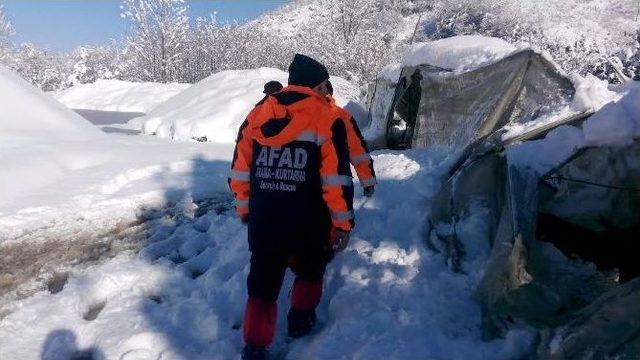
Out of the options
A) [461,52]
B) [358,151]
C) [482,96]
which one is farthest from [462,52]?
[358,151]

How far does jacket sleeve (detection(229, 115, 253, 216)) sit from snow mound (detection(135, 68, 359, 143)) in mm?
9091

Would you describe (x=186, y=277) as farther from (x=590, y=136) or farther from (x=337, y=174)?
(x=590, y=136)

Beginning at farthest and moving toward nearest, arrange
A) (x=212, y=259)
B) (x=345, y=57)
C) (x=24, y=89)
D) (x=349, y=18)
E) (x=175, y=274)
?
(x=349, y=18) → (x=345, y=57) → (x=24, y=89) → (x=212, y=259) → (x=175, y=274)

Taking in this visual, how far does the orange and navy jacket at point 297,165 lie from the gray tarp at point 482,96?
2515mm

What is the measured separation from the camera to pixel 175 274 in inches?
167

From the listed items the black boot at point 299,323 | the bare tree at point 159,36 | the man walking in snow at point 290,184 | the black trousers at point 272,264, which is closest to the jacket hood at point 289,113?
the man walking in snow at point 290,184

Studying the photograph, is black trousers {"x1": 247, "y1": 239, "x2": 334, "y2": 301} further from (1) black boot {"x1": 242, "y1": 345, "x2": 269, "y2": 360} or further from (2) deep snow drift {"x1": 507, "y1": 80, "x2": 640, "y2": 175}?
(2) deep snow drift {"x1": 507, "y1": 80, "x2": 640, "y2": 175}

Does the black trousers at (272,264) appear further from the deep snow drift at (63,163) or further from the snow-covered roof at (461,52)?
the snow-covered roof at (461,52)

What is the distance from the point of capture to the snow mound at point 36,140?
6637 mm

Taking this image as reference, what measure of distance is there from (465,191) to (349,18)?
31.1 m

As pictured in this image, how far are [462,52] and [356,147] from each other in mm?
4428

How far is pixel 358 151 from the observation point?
3088 mm

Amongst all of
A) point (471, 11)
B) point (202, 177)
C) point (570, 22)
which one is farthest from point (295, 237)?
point (570, 22)

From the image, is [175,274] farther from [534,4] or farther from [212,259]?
[534,4]
